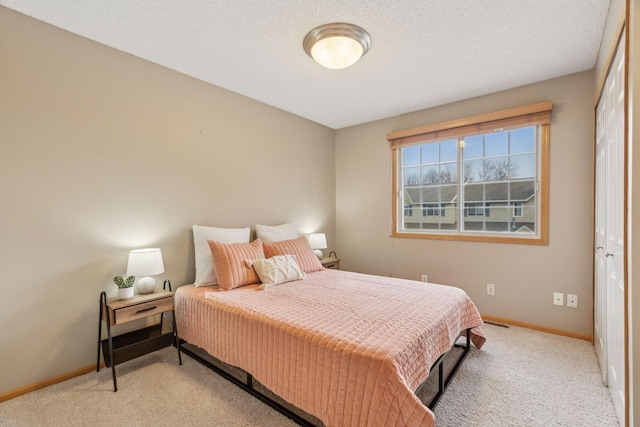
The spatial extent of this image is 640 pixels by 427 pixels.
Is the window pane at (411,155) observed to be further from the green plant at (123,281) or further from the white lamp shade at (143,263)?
the green plant at (123,281)

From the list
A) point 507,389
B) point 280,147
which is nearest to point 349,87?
point 280,147

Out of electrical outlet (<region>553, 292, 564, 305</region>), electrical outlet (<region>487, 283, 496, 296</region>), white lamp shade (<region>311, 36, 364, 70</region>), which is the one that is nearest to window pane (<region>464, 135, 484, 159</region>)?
electrical outlet (<region>487, 283, 496, 296</region>)

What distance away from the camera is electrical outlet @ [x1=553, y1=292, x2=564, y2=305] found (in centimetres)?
288

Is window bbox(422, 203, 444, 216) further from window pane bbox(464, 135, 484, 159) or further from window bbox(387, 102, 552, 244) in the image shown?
window pane bbox(464, 135, 484, 159)

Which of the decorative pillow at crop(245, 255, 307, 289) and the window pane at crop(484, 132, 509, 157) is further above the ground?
the window pane at crop(484, 132, 509, 157)

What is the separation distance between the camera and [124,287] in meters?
2.22

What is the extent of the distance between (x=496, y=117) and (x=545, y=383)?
8.22 ft

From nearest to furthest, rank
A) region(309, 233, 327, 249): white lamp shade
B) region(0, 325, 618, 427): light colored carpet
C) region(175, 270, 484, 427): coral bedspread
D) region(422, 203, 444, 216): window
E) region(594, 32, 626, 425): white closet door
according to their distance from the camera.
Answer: region(175, 270, 484, 427): coral bedspread
region(594, 32, 626, 425): white closet door
region(0, 325, 618, 427): light colored carpet
region(422, 203, 444, 216): window
region(309, 233, 327, 249): white lamp shade

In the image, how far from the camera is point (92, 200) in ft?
7.52

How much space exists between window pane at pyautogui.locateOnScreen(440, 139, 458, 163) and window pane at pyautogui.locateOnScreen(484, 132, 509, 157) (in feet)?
1.08

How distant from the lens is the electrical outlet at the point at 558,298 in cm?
288

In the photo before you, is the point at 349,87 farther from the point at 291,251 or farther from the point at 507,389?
the point at 507,389

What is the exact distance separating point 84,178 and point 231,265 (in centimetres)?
131

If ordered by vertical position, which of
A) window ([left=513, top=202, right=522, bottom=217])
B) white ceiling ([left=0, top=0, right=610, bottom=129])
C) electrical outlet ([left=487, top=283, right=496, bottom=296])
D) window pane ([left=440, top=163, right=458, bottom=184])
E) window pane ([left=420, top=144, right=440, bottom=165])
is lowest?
electrical outlet ([left=487, top=283, right=496, bottom=296])
